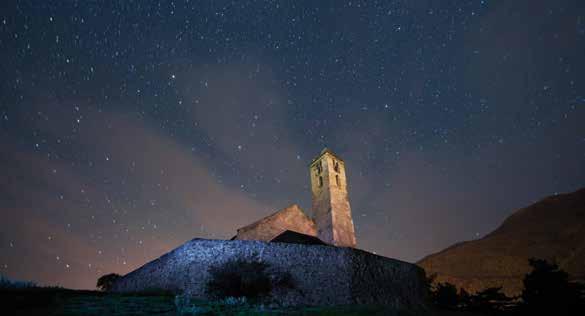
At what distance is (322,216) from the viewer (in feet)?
130

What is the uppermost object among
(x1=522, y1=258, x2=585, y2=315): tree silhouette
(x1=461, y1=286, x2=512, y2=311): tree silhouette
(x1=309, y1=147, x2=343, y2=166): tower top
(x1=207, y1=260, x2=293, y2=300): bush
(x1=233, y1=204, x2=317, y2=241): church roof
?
(x1=309, y1=147, x2=343, y2=166): tower top

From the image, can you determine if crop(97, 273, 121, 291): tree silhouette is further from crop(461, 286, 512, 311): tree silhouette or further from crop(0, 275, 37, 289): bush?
crop(461, 286, 512, 311): tree silhouette

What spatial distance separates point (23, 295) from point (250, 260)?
915 cm

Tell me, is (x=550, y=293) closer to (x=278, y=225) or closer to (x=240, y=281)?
(x=240, y=281)

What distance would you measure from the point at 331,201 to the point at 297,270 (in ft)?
74.8

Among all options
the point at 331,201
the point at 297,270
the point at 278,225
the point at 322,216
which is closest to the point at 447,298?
the point at 297,270

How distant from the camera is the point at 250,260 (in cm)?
1625

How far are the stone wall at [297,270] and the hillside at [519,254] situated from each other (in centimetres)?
3504

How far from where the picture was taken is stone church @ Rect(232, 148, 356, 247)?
33.7 m

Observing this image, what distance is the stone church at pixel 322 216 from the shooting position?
33.7 m

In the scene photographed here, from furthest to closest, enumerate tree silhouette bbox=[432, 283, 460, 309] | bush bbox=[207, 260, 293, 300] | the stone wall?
1. tree silhouette bbox=[432, 283, 460, 309]
2. the stone wall
3. bush bbox=[207, 260, 293, 300]

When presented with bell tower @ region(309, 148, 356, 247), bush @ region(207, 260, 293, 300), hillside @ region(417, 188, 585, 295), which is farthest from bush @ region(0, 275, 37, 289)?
hillside @ region(417, 188, 585, 295)

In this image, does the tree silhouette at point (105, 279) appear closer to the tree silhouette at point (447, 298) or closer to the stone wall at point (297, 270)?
the stone wall at point (297, 270)

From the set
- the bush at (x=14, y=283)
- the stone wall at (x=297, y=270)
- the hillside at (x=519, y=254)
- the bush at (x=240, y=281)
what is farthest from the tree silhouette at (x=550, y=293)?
the hillside at (x=519, y=254)
